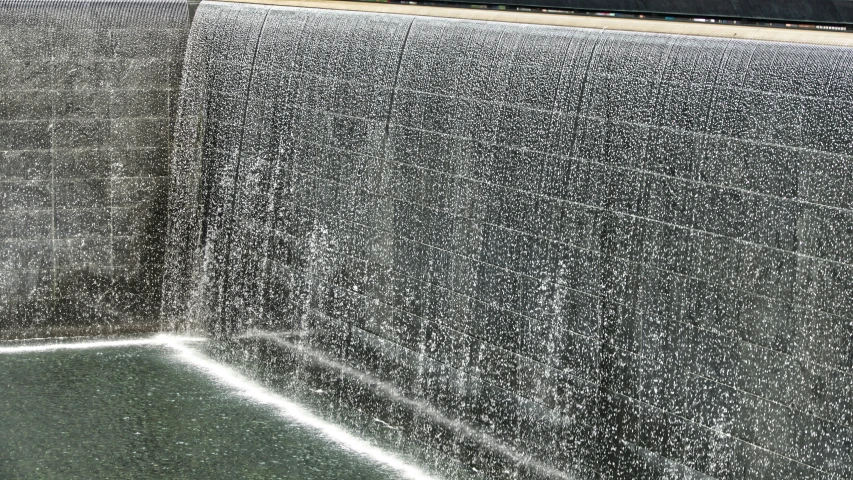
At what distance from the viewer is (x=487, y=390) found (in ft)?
19.6

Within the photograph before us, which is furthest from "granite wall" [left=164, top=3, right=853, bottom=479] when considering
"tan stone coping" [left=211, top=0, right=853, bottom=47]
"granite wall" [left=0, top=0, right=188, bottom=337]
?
→ "granite wall" [left=0, top=0, right=188, bottom=337]

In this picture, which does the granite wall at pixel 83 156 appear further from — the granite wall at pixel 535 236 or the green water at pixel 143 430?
the green water at pixel 143 430

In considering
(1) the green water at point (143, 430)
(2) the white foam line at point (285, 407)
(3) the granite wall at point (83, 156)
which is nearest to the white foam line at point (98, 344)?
(2) the white foam line at point (285, 407)

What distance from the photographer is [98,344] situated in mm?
8500

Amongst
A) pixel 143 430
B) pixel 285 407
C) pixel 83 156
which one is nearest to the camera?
pixel 143 430

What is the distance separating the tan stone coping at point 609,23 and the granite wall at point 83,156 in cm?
157

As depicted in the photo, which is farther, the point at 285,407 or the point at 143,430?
the point at 285,407

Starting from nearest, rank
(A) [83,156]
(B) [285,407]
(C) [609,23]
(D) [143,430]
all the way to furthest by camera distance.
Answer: (C) [609,23] → (D) [143,430] → (B) [285,407] → (A) [83,156]

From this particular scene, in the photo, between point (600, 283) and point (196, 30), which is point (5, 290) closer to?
point (196, 30)

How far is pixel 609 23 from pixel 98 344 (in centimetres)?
475

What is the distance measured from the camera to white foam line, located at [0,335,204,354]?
8.38 m

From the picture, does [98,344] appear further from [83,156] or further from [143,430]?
[143,430]

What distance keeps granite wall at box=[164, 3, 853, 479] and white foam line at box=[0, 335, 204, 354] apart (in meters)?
0.42

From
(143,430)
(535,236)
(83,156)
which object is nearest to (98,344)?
(83,156)
